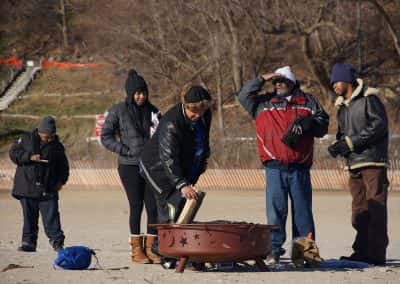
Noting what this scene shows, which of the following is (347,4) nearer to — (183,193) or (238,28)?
(238,28)

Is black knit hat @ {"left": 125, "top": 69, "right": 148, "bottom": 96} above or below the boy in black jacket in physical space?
above

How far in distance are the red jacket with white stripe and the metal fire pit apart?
1.15 m

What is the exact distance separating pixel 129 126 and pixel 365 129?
2.46 metres

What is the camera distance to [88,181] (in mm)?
30641

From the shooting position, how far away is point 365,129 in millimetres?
10062

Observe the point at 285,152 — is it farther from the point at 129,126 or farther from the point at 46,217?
the point at 46,217

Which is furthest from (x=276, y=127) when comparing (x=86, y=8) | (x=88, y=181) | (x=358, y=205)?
(x=86, y=8)

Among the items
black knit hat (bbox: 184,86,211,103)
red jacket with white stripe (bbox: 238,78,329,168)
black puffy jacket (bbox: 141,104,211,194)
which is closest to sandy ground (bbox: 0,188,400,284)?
black puffy jacket (bbox: 141,104,211,194)

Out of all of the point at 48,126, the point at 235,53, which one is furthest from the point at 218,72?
the point at 48,126

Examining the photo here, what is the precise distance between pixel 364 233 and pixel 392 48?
113ft

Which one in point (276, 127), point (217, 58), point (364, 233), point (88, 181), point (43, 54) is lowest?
point (364, 233)

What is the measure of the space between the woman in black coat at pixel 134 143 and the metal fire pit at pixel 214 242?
1300 mm

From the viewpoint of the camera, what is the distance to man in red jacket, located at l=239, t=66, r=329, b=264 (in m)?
9.84

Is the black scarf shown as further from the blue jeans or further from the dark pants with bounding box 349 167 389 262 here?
the dark pants with bounding box 349 167 389 262
